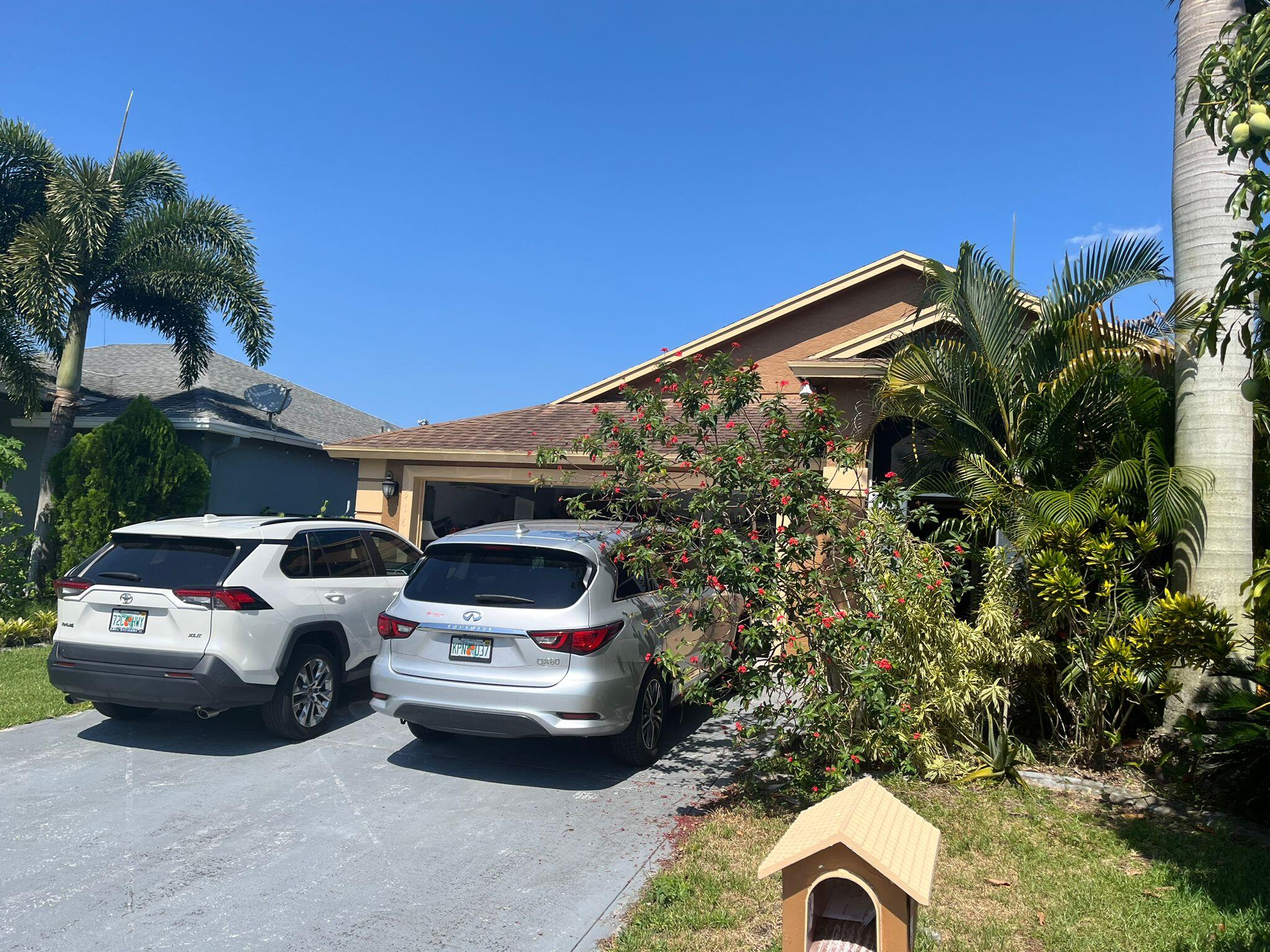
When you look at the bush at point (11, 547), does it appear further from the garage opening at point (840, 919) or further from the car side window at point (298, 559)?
the garage opening at point (840, 919)

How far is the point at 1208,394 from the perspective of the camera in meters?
6.46

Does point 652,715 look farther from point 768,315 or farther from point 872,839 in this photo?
point 768,315

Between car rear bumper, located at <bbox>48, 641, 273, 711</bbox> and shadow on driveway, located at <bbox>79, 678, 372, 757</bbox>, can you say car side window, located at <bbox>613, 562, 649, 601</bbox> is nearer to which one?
car rear bumper, located at <bbox>48, 641, 273, 711</bbox>

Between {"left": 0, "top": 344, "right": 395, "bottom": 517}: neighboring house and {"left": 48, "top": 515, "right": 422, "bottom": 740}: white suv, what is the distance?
8229 mm

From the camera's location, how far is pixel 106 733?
7.45 m

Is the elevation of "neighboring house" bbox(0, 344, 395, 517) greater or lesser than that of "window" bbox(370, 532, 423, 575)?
greater

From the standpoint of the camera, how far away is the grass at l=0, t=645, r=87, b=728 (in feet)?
25.7

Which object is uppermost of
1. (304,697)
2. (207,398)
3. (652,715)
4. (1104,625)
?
(207,398)

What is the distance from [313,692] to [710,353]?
9.18 metres

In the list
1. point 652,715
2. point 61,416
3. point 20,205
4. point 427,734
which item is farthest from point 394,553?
point 20,205

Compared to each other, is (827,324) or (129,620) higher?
(827,324)

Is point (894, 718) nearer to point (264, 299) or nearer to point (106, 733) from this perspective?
point (106, 733)

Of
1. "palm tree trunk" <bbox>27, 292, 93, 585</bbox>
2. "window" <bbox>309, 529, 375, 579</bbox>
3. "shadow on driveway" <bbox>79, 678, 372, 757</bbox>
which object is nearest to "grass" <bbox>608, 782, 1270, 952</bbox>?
"shadow on driveway" <bbox>79, 678, 372, 757</bbox>

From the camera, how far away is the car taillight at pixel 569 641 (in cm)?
614
